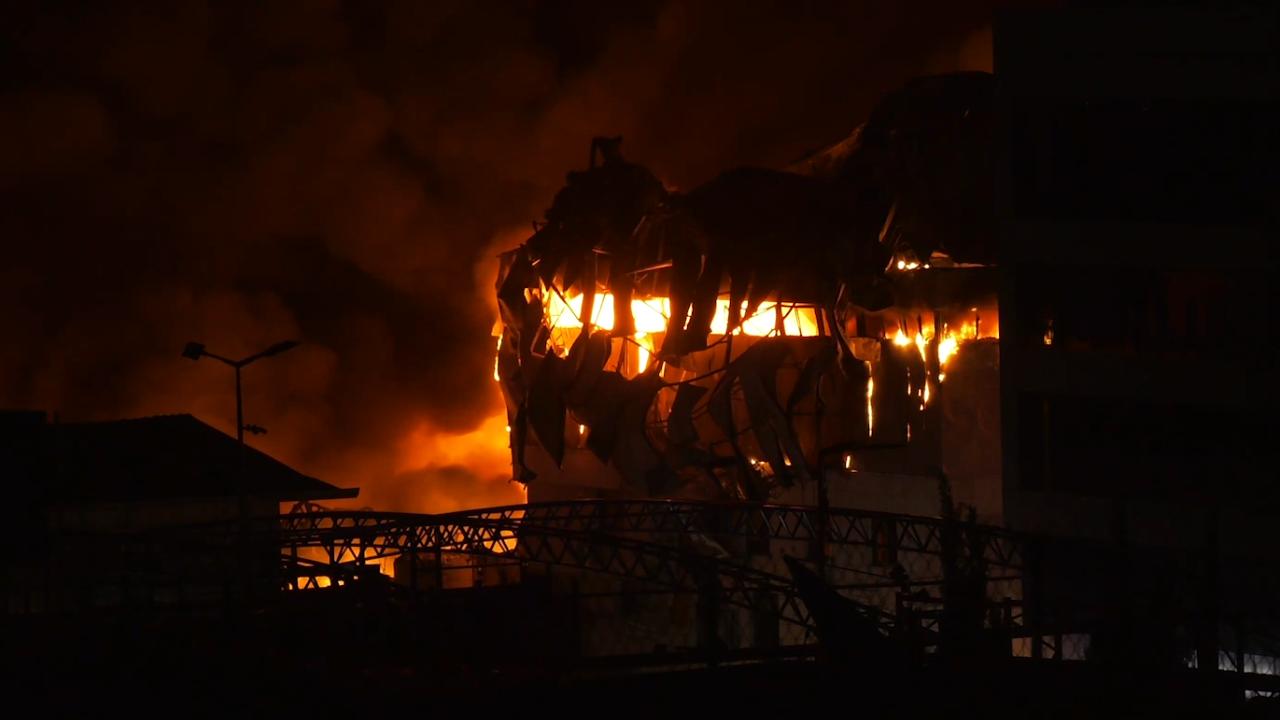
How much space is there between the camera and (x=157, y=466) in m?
28.6

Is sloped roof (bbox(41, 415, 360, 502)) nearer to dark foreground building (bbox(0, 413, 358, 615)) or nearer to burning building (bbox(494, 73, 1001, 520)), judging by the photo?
dark foreground building (bbox(0, 413, 358, 615))

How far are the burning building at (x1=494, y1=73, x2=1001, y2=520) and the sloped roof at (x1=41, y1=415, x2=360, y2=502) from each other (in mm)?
5658

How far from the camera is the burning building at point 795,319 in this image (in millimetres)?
25078

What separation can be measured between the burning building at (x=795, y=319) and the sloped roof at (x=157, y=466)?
5.66 metres

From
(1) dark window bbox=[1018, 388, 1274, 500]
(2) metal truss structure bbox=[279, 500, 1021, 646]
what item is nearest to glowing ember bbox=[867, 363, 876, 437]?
(2) metal truss structure bbox=[279, 500, 1021, 646]

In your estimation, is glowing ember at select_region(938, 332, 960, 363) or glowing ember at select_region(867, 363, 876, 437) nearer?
glowing ember at select_region(938, 332, 960, 363)

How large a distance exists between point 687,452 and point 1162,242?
11.0 m

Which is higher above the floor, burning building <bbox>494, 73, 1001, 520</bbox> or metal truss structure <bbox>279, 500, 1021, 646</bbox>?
burning building <bbox>494, 73, 1001, 520</bbox>

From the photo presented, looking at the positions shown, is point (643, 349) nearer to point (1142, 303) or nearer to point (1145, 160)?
point (1142, 303)

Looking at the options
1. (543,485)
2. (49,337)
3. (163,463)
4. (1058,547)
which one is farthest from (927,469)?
(49,337)

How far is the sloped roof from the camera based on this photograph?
2733 cm

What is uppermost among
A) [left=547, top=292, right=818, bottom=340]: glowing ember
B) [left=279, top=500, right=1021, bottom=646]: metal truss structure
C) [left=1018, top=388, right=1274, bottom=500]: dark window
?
[left=547, top=292, right=818, bottom=340]: glowing ember

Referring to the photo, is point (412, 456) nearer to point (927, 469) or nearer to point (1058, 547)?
point (927, 469)

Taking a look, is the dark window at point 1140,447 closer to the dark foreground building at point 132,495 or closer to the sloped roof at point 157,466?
the dark foreground building at point 132,495
